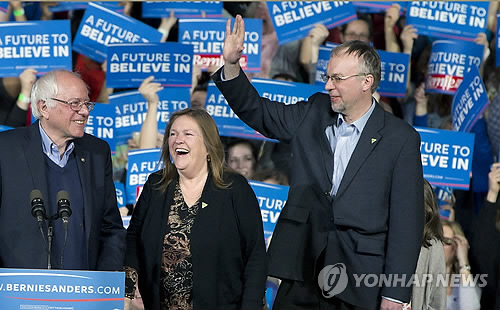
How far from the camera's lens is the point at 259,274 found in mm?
3998

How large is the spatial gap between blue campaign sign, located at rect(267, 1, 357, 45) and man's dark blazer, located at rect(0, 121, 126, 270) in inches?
111

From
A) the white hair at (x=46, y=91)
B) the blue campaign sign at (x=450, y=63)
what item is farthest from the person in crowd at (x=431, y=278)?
the white hair at (x=46, y=91)

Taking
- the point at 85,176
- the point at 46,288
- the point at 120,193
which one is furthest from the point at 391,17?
the point at 46,288

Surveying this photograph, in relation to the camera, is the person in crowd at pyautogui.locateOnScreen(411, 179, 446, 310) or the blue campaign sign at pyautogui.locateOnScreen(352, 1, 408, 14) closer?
the person in crowd at pyautogui.locateOnScreen(411, 179, 446, 310)

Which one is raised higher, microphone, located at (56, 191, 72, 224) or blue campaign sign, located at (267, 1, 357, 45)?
blue campaign sign, located at (267, 1, 357, 45)

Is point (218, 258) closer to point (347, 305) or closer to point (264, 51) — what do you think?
point (347, 305)

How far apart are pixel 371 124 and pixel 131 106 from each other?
2936 millimetres

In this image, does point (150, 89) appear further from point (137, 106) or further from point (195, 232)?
point (195, 232)

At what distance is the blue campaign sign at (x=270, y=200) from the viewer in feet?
20.3

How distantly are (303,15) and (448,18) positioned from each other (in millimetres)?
1145

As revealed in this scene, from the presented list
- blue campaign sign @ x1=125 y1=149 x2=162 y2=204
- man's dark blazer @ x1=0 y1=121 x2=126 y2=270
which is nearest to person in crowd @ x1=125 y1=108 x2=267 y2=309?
man's dark blazer @ x1=0 y1=121 x2=126 y2=270

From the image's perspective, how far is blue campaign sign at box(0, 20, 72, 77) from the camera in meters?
6.28

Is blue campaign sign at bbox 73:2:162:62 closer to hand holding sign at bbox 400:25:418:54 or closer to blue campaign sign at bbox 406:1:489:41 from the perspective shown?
hand holding sign at bbox 400:25:418:54

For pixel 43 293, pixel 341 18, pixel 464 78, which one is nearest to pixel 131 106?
pixel 341 18
